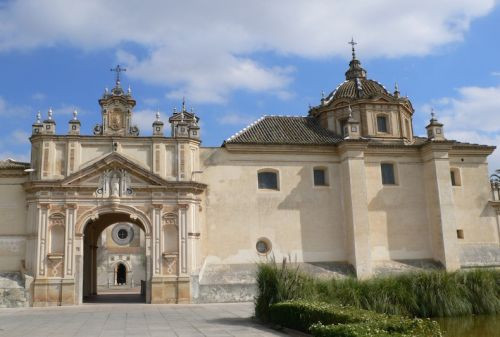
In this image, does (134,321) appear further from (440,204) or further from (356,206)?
(440,204)

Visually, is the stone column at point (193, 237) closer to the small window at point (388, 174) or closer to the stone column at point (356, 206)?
the stone column at point (356, 206)

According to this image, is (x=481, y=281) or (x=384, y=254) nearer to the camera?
(x=481, y=281)

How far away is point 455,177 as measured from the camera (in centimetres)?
3316

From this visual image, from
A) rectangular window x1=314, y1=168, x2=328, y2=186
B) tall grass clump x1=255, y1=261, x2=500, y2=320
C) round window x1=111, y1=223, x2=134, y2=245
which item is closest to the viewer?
tall grass clump x1=255, y1=261, x2=500, y2=320

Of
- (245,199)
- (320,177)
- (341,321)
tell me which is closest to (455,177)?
(320,177)

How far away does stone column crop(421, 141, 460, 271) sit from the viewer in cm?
3030

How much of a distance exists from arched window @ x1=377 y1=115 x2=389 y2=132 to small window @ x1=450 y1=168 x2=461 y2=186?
487 cm

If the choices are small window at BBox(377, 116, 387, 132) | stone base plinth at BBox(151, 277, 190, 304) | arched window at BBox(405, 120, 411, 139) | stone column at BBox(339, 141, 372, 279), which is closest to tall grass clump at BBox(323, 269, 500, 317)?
stone column at BBox(339, 141, 372, 279)

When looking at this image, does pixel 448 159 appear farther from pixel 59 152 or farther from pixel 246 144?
pixel 59 152

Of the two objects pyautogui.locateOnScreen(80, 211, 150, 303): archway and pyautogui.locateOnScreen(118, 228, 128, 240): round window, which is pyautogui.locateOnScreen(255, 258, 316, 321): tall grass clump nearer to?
pyautogui.locateOnScreen(80, 211, 150, 303): archway

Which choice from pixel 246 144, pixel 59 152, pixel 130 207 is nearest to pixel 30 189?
pixel 59 152

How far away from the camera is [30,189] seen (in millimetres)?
27031

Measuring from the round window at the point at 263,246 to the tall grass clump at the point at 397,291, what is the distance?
31.2 ft

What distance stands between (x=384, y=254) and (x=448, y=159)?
23.2 feet
